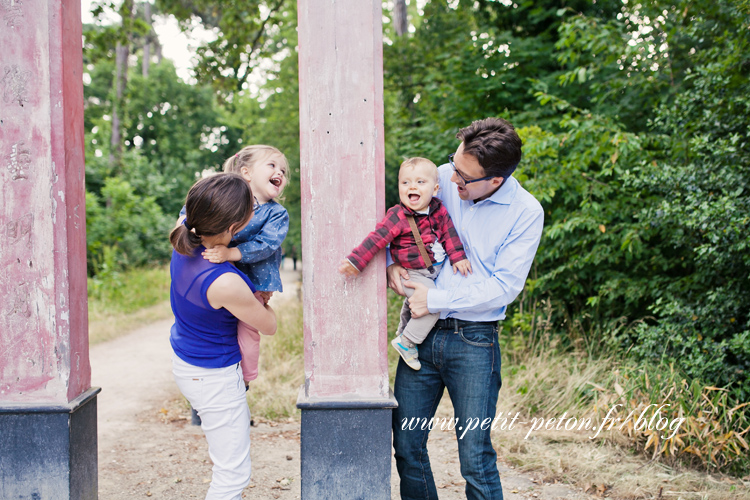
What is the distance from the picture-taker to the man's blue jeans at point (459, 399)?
2.39 meters

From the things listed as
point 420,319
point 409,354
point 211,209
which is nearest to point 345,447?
point 409,354

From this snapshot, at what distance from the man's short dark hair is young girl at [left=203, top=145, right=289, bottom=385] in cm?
93

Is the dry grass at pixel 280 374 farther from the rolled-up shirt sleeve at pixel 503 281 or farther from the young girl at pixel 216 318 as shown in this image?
the rolled-up shirt sleeve at pixel 503 281

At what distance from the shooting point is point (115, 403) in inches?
228

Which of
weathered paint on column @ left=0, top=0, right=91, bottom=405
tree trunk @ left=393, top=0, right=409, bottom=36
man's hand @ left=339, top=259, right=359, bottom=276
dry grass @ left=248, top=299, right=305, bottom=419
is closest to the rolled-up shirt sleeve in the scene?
man's hand @ left=339, top=259, right=359, bottom=276

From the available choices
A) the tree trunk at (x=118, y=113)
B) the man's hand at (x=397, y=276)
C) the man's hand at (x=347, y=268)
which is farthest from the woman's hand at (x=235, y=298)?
the tree trunk at (x=118, y=113)

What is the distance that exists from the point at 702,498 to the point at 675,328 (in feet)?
5.05

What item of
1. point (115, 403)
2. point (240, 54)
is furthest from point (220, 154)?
point (115, 403)

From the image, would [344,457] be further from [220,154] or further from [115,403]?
[220,154]

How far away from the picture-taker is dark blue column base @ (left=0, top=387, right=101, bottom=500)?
95.1 inches

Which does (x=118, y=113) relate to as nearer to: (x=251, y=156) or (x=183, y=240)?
(x=251, y=156)

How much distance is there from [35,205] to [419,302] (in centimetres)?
176

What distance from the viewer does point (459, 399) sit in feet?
7.97

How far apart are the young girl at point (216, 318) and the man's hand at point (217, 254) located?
0.02 m
